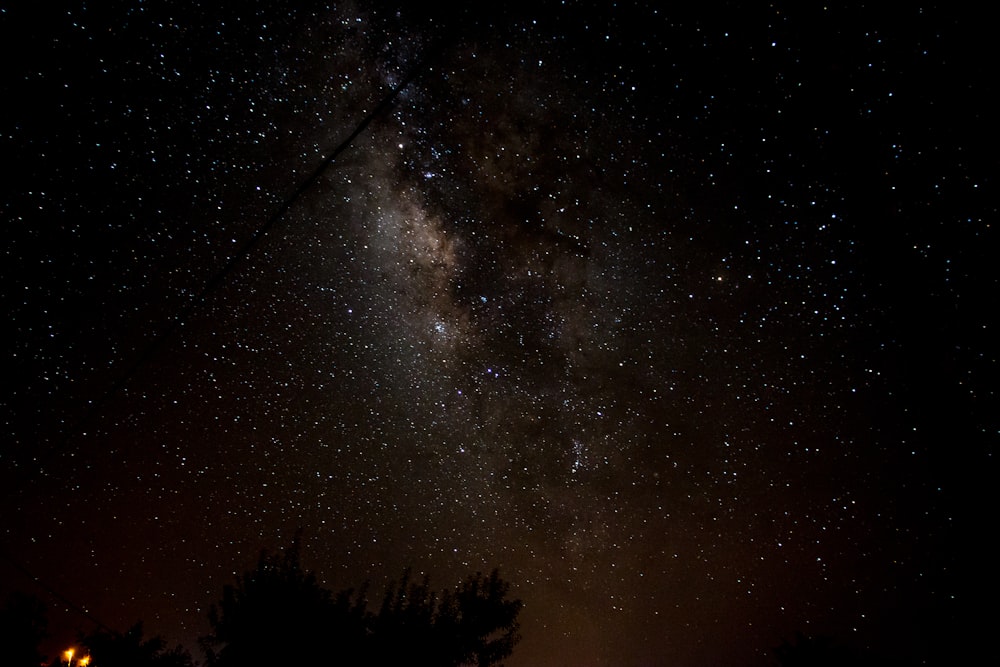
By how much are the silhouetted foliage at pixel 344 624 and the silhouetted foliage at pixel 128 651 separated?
1.50 meters

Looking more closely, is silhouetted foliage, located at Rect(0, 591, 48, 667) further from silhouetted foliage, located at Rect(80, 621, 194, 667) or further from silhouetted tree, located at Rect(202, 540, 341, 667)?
silhouetted tree, located at Rect(202, 540, 341, 667)

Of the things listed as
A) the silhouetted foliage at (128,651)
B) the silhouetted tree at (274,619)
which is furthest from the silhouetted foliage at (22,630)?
the silhouetted tree at (274,619)

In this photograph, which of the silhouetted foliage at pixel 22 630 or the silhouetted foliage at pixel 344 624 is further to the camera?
the silhouetted foliage at pixel 22 630

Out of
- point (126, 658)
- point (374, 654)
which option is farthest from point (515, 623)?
point (126, 658)

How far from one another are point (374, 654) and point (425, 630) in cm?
80

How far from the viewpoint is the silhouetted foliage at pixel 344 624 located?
584 cm

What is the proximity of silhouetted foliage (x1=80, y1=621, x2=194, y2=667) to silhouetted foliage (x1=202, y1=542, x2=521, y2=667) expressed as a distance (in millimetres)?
1495

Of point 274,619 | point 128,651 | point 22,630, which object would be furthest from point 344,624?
point 22,630

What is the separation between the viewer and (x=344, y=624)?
20.6 feet

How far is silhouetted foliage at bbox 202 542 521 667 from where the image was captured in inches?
230

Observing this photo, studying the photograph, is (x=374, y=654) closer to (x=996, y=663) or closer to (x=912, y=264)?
(x=996, y=663)

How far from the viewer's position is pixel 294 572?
6.88 m

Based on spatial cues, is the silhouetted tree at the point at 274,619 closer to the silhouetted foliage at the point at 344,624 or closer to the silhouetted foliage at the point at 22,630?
the silhouetted foliage at the point at 344,624

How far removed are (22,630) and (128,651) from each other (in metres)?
2.99
